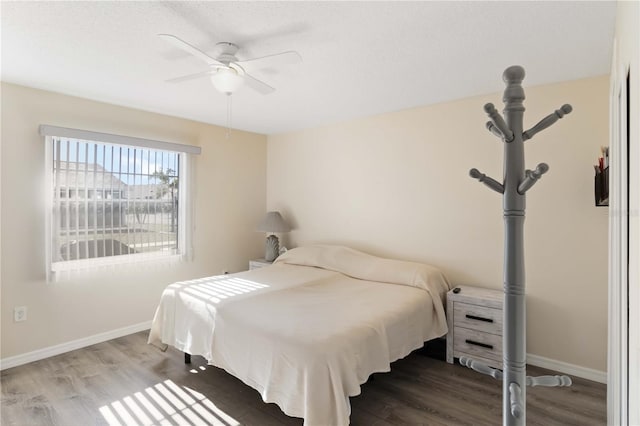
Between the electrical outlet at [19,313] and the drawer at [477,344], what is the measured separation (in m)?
3.69

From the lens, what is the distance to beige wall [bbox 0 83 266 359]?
9.23 ft

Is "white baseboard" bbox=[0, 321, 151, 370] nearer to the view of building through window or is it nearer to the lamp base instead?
the view of building through window

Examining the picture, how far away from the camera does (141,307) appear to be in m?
3.63

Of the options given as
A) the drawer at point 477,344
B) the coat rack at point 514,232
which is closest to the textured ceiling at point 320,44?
the coat rack at point 514,232

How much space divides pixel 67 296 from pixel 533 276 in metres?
4.17

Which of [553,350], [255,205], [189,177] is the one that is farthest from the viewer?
[255,205]

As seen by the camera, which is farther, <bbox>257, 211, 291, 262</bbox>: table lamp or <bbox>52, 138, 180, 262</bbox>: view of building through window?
<bbox>257, 211, 291, 262</bbox>: table lamp

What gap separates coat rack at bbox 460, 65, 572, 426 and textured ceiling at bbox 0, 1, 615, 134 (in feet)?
4.05

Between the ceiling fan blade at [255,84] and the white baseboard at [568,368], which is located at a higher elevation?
the ceiling fan blade at [255,84]

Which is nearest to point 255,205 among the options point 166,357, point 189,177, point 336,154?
point 189,177

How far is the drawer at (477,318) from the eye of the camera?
105 inches

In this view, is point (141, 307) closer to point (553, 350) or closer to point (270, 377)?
point (270, 377)
